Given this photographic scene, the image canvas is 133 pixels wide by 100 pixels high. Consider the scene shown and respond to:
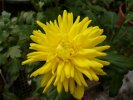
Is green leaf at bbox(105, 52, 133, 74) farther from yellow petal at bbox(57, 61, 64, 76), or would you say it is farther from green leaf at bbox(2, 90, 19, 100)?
green leaf at bbox(2, 90, 19, 100)

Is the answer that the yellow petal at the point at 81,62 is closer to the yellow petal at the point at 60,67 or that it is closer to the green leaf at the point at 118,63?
the yellow petal at the point at 60,67

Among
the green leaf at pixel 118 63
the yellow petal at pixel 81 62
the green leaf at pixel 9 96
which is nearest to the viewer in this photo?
the yellow petal at pixel 81 62

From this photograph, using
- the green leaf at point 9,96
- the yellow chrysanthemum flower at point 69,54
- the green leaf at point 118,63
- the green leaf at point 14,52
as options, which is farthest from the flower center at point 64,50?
the green leaf at point 9,96

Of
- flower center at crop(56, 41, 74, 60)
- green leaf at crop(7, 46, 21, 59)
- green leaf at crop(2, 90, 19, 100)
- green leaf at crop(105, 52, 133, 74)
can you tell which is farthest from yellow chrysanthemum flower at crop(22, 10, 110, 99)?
green leaf at crop(2, 90, 19, 100)

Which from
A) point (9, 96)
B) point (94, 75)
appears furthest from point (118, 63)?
point (9, 96)

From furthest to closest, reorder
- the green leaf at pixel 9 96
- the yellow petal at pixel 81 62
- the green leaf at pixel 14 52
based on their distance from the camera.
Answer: the green leaf at pixel 9 96
the green leaf at pixel 14 52
the yellow petal at pixel 81 62

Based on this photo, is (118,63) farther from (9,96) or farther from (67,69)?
(9,96)
